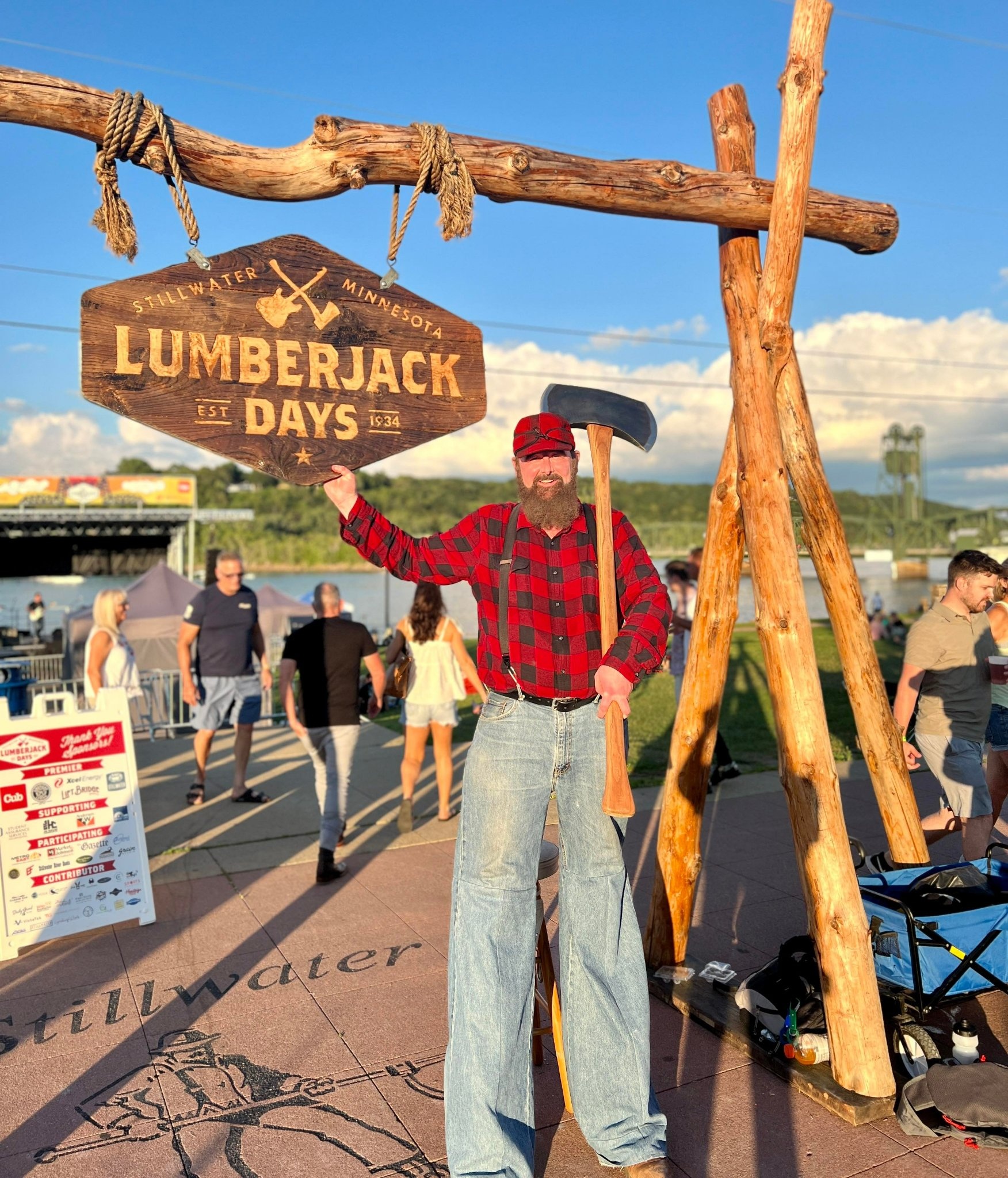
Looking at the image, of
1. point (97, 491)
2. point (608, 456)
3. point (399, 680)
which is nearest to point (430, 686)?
point (399, 680)

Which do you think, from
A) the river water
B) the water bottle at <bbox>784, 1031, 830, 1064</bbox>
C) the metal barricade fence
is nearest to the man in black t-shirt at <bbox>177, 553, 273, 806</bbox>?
the metal barricade fence

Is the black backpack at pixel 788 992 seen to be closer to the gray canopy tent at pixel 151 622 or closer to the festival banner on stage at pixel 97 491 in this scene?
the gray canopy tent at pixel 151 622

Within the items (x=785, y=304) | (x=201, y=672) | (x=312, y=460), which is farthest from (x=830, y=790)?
(x=201, y=672)

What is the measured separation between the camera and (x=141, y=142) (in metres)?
2.72

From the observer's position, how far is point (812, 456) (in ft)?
12.3

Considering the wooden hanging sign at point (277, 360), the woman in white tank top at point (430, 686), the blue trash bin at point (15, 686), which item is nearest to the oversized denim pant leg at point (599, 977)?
the wooden hanging sign at point (277, 360)

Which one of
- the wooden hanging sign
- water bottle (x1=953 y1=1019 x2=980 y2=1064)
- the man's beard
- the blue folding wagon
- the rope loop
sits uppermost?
the rope loop

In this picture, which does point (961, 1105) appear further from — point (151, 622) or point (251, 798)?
point (151, 622)

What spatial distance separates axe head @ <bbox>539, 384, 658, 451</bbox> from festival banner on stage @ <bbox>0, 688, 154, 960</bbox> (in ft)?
10.9

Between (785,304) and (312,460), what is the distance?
6.15 ft

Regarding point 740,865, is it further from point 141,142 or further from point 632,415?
point 141,142

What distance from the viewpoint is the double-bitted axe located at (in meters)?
2.48

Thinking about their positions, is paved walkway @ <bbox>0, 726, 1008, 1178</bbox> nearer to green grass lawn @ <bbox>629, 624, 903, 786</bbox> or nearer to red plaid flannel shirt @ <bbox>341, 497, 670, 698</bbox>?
red plaid flannel shirt @ <bbox>341, 497, 670, 698</bbox>

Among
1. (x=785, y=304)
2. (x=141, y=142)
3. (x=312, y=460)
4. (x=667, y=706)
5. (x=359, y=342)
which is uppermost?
(x=141, y=142)
